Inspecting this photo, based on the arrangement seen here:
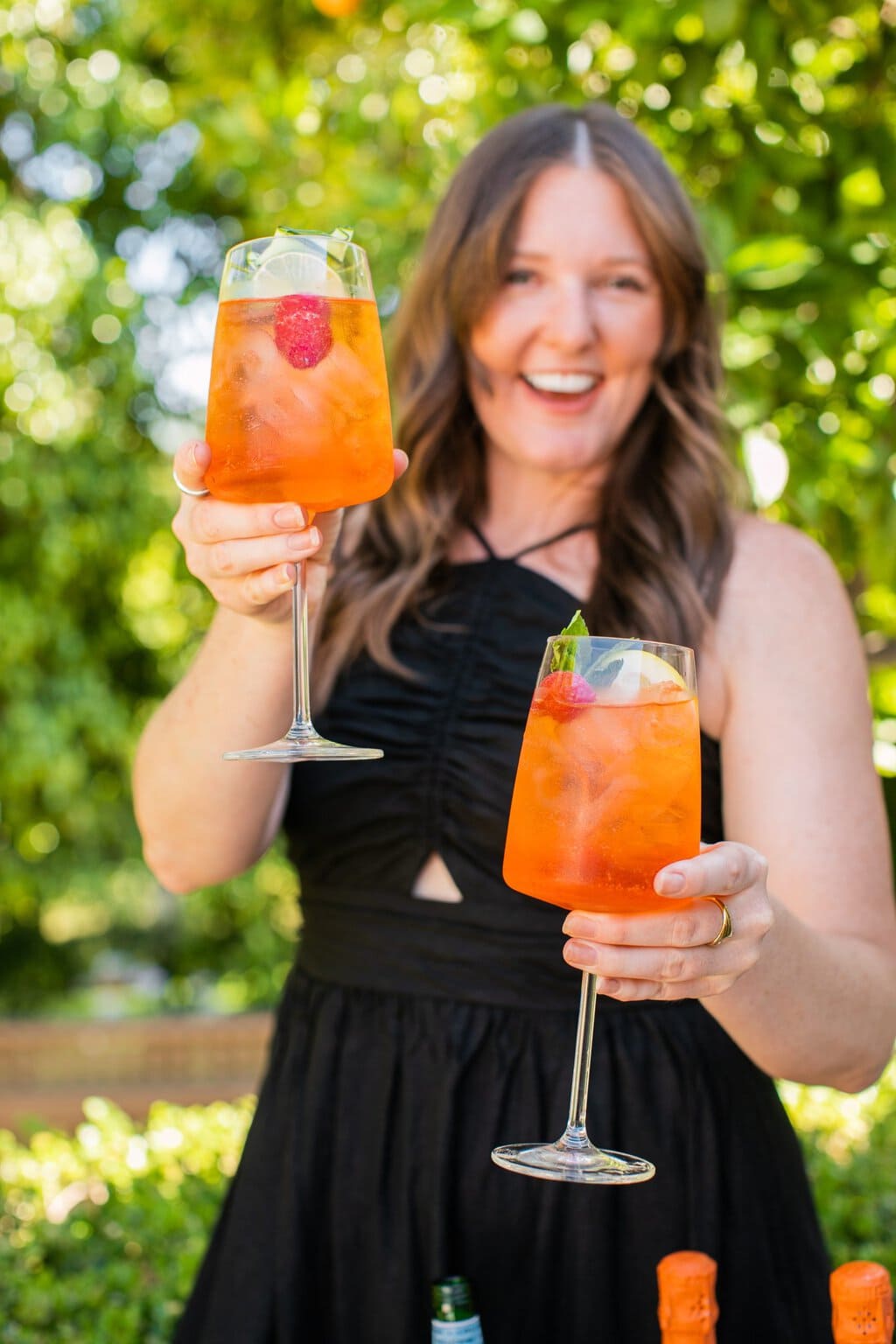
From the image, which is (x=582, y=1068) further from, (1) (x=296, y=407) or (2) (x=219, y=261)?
(2) (x=219, y=261)

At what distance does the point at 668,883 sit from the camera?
1035 mm

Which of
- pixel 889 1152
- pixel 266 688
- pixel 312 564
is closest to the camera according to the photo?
pixel 312 564

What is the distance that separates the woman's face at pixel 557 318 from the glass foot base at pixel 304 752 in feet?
2.42

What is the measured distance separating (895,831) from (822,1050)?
91 cm

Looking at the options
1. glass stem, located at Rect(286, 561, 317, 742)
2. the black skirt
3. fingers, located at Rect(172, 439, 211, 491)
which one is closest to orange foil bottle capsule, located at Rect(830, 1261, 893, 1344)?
the black skirt

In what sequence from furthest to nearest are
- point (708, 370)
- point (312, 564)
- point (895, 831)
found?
point (895, 831)
point (708, 370)
point (312, 564)

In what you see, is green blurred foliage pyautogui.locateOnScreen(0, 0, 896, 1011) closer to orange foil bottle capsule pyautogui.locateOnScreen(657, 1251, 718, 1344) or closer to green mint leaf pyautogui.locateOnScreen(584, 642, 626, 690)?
green mint leaf pyautogui.locateOnScreen(584, 642, 626, 690)

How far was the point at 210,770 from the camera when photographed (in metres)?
1.73

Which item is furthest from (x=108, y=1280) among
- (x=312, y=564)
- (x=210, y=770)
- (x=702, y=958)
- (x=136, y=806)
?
(x=702, y=958)

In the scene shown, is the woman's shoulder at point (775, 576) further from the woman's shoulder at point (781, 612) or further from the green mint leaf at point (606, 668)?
the green mint leaf at point (606, 668)

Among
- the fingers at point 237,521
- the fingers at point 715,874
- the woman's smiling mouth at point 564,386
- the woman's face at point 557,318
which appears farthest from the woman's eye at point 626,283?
the fingers at point 715,874

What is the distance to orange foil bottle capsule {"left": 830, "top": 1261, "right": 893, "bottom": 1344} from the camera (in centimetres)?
120

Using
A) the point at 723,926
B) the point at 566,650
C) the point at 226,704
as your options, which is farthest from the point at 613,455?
the point at 723,926

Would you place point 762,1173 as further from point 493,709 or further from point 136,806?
point 136,806
